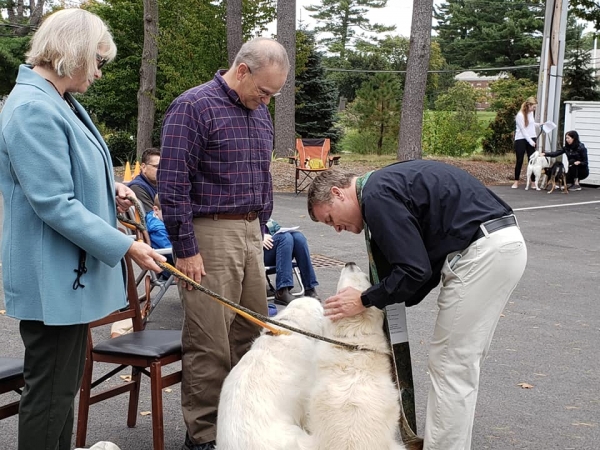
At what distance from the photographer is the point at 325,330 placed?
3334 mm

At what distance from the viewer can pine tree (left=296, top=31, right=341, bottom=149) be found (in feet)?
80.4

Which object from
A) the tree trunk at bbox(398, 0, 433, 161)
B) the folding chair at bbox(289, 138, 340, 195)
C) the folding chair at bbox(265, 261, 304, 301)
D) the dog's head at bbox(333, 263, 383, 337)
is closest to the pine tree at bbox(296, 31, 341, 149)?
the tree trunk at bbox(398, 0, 433, 161)

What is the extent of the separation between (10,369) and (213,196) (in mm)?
1263

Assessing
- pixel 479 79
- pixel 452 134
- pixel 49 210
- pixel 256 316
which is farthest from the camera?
pixel 479 79

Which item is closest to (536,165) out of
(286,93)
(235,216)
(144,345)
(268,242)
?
(286,93)

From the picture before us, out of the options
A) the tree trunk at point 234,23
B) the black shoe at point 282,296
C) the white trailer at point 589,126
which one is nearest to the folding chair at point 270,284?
the black shoe at point 282,296

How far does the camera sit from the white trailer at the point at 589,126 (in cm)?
1706

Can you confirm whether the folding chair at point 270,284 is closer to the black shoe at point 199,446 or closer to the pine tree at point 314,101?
the black shoe at point 199,446

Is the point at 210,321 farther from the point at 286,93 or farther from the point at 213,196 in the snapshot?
the point at 286,93

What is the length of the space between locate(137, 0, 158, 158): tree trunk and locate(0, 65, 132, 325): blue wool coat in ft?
54.0

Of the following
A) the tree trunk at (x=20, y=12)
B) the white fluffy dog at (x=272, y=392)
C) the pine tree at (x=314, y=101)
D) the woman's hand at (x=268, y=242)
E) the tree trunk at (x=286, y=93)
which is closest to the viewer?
the white fluffy dog at (x=272, y=392)

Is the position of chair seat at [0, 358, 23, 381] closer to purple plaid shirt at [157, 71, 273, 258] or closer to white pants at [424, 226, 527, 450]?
purple plaid shirt at [157, 71, 273, 258]

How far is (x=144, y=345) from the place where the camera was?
3609 mm

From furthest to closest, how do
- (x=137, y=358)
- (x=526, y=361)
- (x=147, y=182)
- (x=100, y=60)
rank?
1. (x=147, y=182)
2. (x=526, y=361)
3. (x=137, y=358)
4. (x=100, y=60)
